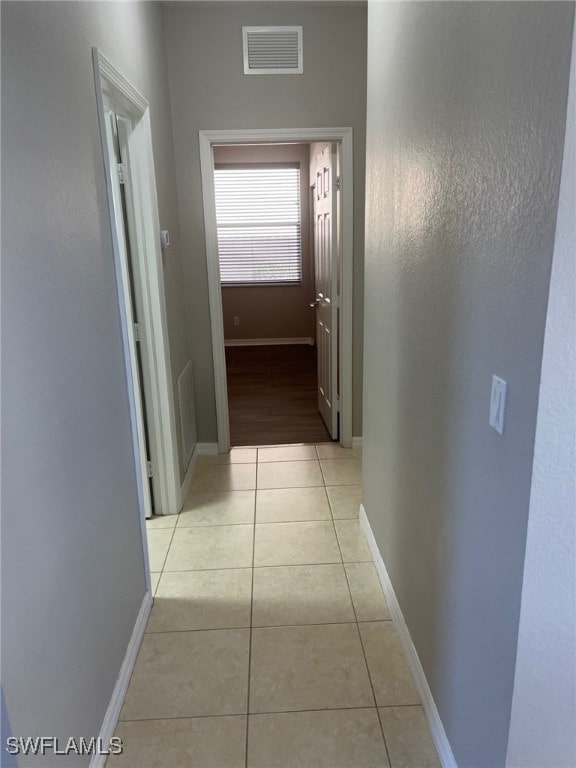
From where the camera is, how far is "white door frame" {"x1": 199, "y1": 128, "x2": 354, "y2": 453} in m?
3.30

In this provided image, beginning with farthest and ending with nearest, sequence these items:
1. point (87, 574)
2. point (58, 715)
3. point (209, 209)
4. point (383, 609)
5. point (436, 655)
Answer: point (209, 209) < point (383, 609) < point (436, 655) < point (87, 574) < point (58, 715)

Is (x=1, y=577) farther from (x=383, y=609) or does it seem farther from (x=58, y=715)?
(x=383, y=609)

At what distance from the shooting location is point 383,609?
2162mm

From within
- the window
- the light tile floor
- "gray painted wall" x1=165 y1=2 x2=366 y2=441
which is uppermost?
"gray painted wall" x1=165 y1=2 x2=366 y2=441

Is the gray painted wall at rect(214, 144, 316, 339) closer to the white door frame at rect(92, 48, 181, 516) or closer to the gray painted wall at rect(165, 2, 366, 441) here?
the gray painted wall at rect(165, 2, 366, 441)

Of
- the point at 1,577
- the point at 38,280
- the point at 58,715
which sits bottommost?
the point at 58,715

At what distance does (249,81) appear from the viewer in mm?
3225

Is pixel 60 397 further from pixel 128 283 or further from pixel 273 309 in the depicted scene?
pixel 273 309

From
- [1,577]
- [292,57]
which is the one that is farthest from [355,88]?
[1,577]

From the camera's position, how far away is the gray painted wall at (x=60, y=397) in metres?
1.09

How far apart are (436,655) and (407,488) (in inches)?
20.9

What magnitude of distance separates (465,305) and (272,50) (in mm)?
2696

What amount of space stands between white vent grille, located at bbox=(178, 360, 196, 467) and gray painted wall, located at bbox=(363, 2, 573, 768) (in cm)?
154

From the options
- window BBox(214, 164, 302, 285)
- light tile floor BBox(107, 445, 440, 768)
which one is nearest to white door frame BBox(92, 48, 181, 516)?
light tile floor BBox(107, 445, 440, 768)
